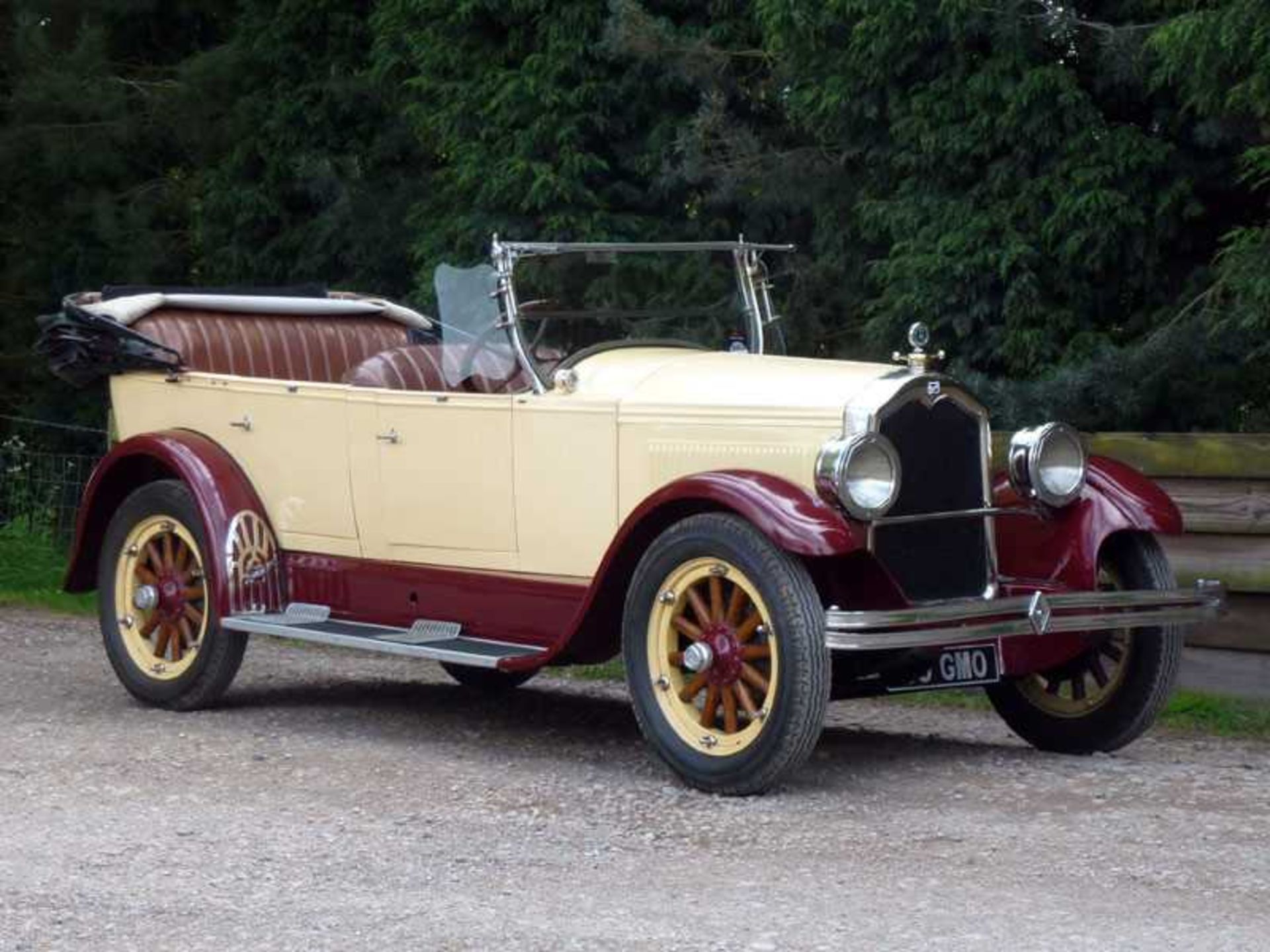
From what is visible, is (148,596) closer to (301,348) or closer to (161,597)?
(161,597)

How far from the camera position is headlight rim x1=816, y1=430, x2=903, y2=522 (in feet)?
23.3

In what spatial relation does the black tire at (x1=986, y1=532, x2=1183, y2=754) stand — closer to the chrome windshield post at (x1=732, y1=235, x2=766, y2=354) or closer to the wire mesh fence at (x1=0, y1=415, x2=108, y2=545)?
the chrome windshield post at (x1=732, y1=235, x2=766, y2=354)

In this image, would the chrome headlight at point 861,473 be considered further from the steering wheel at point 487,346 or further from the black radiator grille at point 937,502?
the steering wheel at point 487,346

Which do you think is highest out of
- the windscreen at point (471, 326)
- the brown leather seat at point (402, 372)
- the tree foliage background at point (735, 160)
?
the tree foliage background at point (735, 160)

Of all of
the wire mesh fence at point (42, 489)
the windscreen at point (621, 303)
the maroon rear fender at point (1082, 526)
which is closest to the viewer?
the maroon rear fender at point (1082, 526)

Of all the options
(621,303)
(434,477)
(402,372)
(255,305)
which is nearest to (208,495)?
(402,372)

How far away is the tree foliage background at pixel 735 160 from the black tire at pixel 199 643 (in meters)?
4.16

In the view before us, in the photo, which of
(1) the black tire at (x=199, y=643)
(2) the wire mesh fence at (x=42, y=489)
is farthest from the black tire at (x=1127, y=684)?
(2) the wire mesh fence at (x=42, y=489)

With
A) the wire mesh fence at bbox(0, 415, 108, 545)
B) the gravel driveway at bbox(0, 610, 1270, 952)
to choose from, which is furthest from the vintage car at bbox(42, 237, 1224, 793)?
the wire mesh fence at bbox(0, 415, 108, 545)

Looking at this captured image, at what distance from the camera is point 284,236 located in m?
18.1

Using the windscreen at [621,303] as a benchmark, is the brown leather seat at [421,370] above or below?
below

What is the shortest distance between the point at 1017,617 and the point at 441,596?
2253mm

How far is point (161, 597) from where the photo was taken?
9258 millimetres

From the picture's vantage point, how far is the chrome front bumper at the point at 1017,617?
22.6 feet
